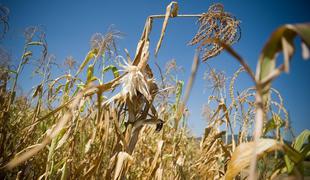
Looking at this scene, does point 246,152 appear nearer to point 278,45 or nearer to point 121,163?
point 278,45

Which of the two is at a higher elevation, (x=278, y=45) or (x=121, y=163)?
(x=278, y=45)

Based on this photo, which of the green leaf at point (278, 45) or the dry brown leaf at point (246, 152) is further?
the dry brown leaf at point (246, 152)

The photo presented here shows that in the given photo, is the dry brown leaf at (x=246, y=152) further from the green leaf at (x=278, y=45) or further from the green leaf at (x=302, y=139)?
the green leaf at (x=302, y=139)

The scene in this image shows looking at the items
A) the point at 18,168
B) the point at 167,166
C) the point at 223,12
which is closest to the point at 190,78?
the point at 223,12

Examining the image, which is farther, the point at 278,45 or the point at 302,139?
the point at 302,139

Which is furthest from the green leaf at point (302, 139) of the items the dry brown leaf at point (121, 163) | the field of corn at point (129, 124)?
the dry brown leaf at point (121, 163)

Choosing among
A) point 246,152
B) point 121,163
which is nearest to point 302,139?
point 246,152

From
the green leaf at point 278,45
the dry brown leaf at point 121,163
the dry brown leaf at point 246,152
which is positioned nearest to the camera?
the green leaf at point 278,45

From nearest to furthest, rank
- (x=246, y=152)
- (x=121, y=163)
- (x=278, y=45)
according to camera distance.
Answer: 1. (x=278, y=45)
2. (x=246, y=152)
3. (x=121, y=163)

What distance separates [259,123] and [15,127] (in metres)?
1.71

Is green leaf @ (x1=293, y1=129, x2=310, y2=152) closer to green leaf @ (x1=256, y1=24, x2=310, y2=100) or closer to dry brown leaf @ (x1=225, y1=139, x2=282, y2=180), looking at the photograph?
dry brown leaf @ (x1=225, y1=139, x2=282, y2=180)

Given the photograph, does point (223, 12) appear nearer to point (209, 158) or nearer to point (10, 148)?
point (209, 158)

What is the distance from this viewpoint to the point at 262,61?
1.23 ft

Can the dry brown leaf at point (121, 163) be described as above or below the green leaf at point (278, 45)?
below
